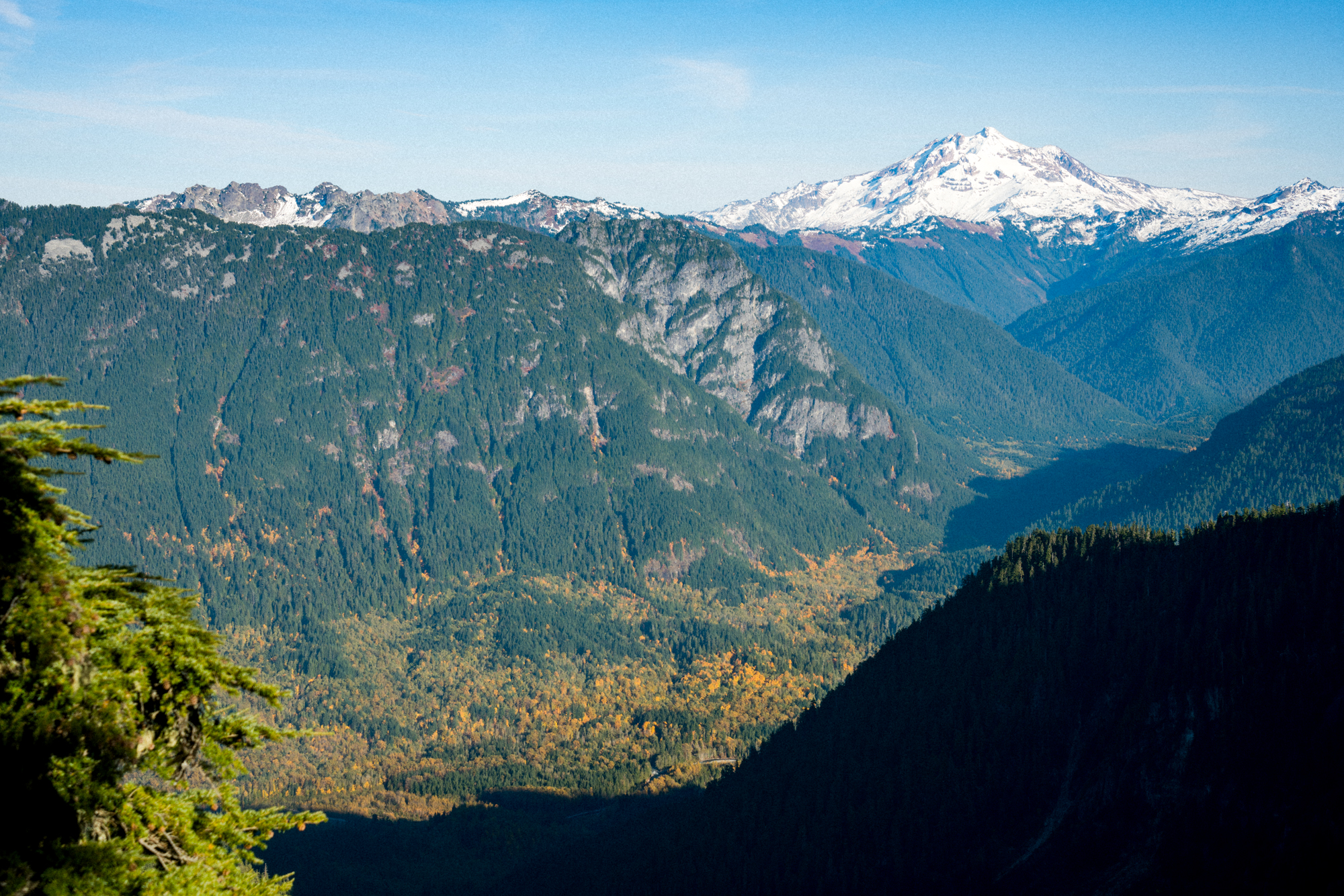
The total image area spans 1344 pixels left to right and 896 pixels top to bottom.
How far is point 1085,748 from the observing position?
152 meters

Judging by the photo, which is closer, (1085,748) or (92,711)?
(92,711)

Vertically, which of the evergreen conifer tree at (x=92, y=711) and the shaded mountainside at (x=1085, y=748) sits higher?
the evergreen conifer tree at (x=92, y=711)

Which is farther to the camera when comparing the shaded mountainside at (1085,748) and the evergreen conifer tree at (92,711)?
the shaded mountainside at (1085,748)

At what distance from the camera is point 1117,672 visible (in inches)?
6171

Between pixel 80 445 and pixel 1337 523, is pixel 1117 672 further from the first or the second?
pixel 80 445

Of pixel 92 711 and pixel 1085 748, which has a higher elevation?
pixel 92 711

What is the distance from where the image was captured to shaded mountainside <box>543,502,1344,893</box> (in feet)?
383

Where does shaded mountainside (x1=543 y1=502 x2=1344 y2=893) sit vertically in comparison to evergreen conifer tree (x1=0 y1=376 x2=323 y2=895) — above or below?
below

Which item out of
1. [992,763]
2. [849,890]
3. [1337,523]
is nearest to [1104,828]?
[992,763]

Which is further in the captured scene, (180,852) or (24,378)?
(180,852)

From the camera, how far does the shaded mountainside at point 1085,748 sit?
11681 cm

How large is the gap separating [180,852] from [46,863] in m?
3.45

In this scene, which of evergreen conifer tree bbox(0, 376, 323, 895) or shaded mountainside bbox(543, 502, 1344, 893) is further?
shaded mountainside bbox(543, 502, 1344, 893)

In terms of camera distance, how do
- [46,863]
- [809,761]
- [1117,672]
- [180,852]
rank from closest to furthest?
1. [46,863]
2. [180,852]
3. [1117,672]
4. [809,761]
